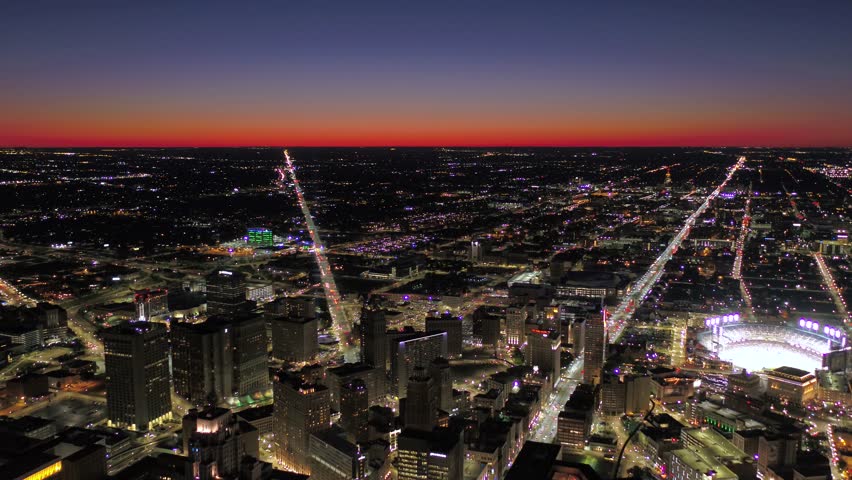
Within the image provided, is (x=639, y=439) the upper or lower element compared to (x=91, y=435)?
lower

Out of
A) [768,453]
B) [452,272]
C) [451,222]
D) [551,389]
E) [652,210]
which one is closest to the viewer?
[768,453]

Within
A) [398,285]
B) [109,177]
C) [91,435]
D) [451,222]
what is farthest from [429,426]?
[109,177]

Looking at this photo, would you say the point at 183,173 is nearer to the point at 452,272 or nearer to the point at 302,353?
the point at 452,272

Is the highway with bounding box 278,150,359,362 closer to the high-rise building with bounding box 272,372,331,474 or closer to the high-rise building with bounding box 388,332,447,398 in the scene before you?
the high-rise building with bounding box 388,332,447,398

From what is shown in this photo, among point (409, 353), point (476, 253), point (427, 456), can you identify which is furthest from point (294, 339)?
point (476, 253)

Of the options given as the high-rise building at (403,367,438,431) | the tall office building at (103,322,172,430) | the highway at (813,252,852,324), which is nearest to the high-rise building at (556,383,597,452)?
the high-rise building at (403,367,438,431)

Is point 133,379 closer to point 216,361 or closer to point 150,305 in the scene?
point 216,361
